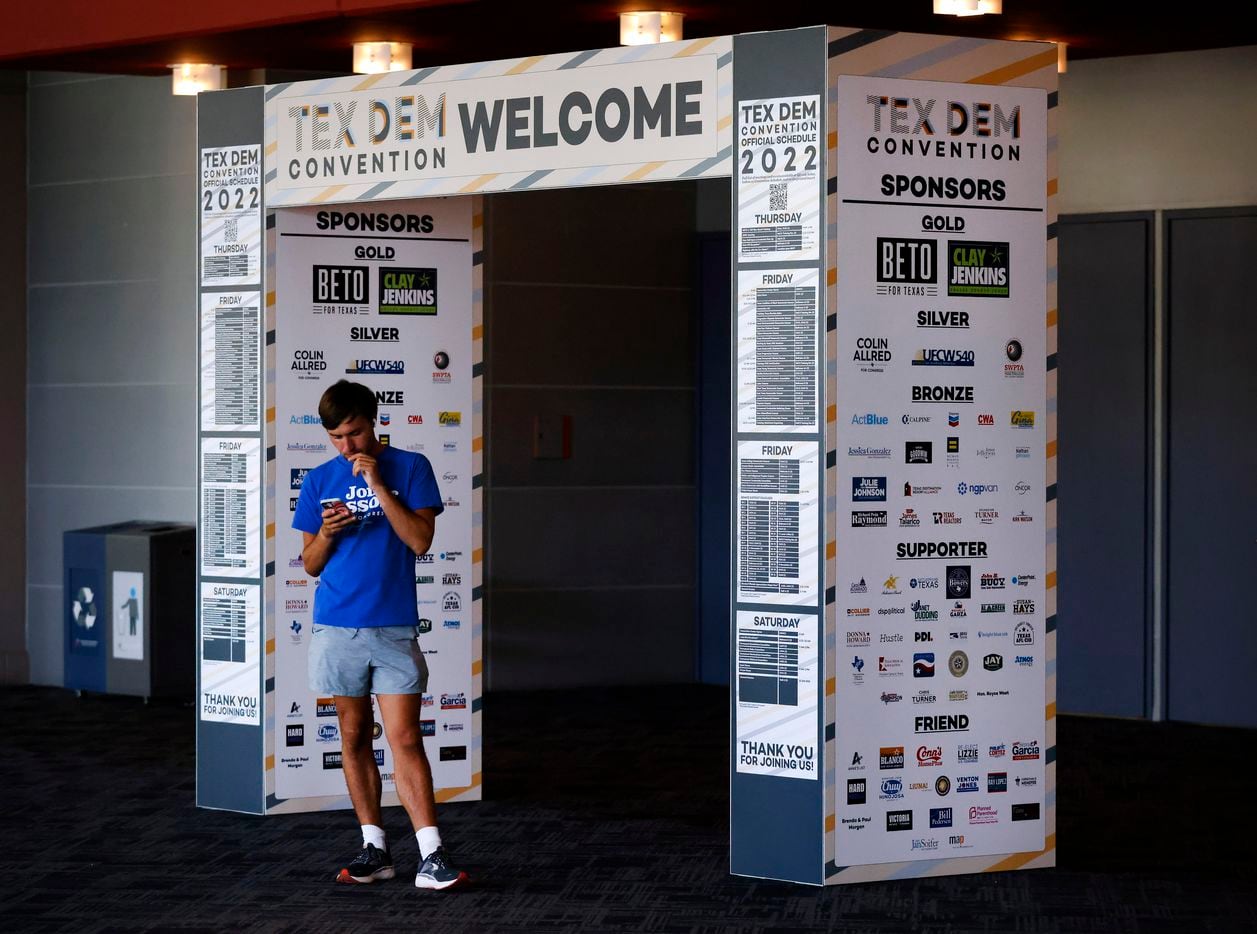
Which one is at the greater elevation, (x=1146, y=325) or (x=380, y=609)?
(x=1146, y=325)

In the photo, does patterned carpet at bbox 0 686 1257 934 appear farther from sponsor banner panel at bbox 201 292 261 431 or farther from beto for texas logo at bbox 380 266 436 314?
beto for texas logo at bbox 380 266 436 314

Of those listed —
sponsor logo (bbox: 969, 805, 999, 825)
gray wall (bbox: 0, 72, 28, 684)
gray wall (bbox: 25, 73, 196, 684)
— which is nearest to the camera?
sponsor logo (bbox: 969, 805, 999, 825)

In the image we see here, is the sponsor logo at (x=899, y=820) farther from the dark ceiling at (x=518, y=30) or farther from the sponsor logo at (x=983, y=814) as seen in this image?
the dark ceiling at (x=518, y=30)

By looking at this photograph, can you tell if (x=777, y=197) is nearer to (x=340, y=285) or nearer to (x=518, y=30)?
(x=340, y=285)

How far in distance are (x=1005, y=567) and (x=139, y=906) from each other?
3031 mm

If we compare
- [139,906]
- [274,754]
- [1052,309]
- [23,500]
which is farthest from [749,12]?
[23,500]

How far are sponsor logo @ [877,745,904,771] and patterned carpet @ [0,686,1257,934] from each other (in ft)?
1.31

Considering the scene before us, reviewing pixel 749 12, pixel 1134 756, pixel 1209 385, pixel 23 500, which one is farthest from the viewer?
pixel 23 500

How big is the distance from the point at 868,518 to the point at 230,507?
2610 millimetres

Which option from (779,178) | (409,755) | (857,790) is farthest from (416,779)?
(779,178)

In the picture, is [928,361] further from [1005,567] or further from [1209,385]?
[1209,385]

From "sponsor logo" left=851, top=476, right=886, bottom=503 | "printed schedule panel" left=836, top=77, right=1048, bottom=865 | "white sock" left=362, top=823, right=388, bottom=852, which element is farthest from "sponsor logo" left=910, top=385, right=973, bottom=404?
"white sock" left=362, top=823, right=388, bottom=852

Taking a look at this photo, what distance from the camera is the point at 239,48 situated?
8.27 metres

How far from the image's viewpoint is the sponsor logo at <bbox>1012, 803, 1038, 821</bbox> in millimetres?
5926
